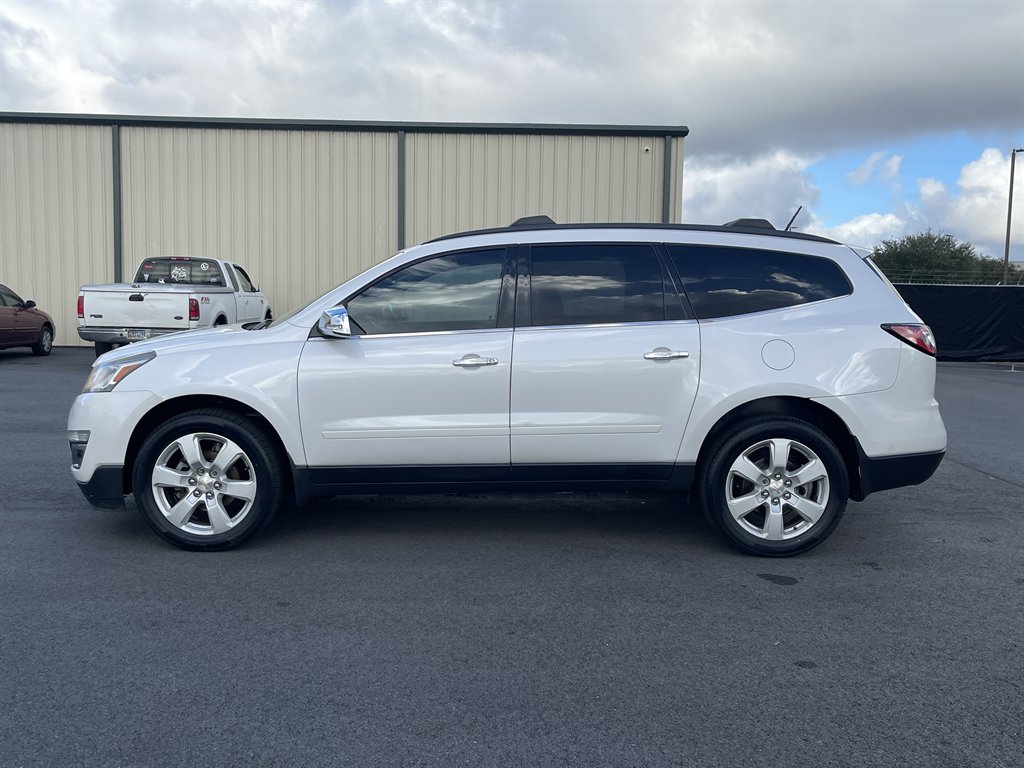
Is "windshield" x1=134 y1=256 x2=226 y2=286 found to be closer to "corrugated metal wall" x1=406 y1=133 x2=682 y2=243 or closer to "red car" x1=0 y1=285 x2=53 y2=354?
"red car" x1=0 y1=285 x2=53 y2=354

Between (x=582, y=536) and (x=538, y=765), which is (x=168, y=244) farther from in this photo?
(x=538, y=765)

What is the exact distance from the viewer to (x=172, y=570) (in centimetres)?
479

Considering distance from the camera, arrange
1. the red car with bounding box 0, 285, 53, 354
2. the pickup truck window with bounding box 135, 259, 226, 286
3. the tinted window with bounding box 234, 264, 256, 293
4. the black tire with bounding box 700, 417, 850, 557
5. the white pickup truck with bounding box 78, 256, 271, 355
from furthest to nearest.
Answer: the tinted window with bounding box 234, 264, 256, 293
the red car with bounding box 0, 285, 53, 354
the pickup truck window with bounding box 135, 259, 226, 286
the white pickup truck with bounding box 78, 256, 271, 355
the black tire with bounding box 700, 417, 850, 557

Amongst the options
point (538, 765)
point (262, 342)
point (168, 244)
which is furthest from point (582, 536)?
point (168, 244)

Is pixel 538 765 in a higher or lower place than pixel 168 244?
lower

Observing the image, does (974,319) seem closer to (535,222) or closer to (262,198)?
(262,198)

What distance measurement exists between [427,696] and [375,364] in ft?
7.01

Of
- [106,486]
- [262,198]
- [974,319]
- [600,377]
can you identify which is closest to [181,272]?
[262,198]

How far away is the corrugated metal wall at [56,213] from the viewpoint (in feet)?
66.4

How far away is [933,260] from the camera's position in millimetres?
57969

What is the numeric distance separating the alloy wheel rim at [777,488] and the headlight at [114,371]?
3.43 m

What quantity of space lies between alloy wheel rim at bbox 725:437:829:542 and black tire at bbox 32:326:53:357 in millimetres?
17055

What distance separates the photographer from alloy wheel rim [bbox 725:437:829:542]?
197 inches

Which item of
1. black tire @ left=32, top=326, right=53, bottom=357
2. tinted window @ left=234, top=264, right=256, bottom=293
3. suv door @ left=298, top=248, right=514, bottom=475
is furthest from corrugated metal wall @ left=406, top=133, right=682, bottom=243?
suv door @ left=298, top=248, right=514, bottom=475
